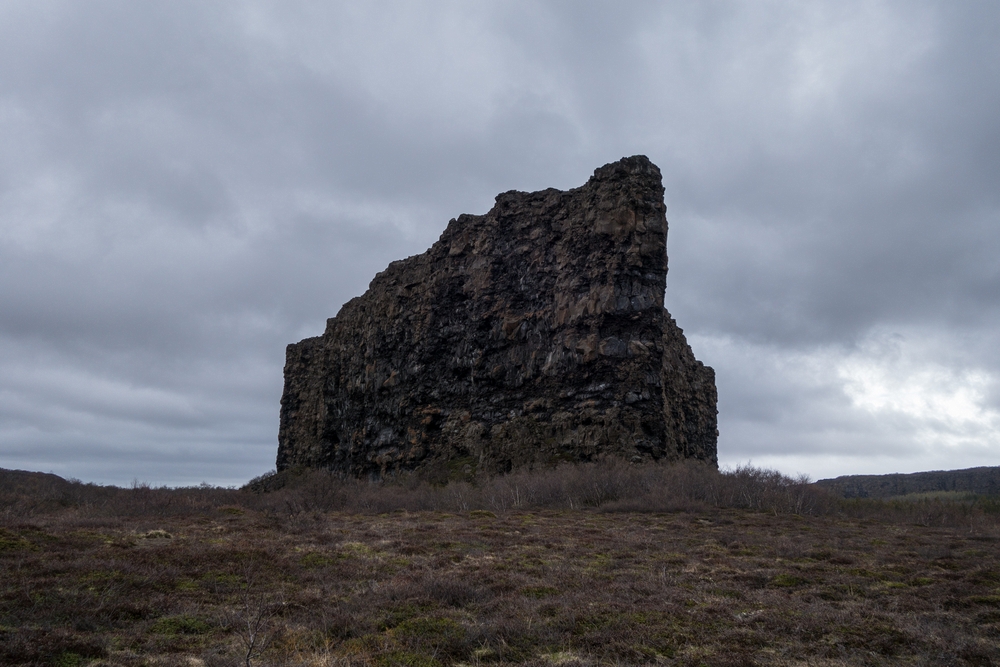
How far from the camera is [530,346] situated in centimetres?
4381

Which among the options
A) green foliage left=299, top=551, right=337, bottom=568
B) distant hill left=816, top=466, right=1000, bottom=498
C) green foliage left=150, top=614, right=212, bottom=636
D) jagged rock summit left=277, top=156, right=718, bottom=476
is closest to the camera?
green foliage left=150, top=614, right=212, bottom=636

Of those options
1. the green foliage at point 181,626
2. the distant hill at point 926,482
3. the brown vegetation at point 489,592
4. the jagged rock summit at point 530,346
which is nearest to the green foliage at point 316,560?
the brown vegetation at point 489,592

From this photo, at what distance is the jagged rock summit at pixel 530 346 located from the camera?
3841 cm

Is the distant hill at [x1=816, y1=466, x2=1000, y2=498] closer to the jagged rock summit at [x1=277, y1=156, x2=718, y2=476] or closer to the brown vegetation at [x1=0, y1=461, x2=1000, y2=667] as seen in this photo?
the jagged rock summit at [x1=277, y1=156, x2=718, y2=476]

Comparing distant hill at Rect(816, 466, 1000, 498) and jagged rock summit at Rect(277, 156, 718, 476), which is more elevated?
jagged rock summit at Rect(277, 156, 718, 476)

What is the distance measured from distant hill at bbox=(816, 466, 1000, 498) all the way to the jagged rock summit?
140 feet

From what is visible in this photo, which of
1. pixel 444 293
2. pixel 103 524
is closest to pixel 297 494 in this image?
pixel 103 524

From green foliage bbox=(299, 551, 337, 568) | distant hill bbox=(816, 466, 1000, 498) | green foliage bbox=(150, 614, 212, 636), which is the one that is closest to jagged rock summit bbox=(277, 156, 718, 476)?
green foliage bbox=(299, 551, 337, 568)

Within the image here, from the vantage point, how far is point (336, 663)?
6.32 metres

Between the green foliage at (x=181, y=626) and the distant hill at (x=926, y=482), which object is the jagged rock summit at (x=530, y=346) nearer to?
the green foliage at (x=181, y=626)

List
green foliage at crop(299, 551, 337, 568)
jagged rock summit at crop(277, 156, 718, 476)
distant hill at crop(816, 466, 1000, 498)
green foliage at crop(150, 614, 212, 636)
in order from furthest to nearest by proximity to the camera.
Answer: distant hill at crop(816, 466, 1000, 498)
jagged rock summit at crop(277, 156, 718, 476)
green foliage at crop(299, 551, 337, 568)
green foliage at crop(150, 614, 212, 636)

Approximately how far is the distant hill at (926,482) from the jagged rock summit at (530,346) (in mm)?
42751

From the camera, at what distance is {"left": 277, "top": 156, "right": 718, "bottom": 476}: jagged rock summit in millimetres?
→ 38406

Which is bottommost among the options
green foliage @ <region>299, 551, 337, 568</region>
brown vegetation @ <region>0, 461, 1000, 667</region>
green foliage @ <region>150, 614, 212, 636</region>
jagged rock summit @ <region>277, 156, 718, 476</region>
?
green foliage @ <region>299, 551, 337, 568</region>
